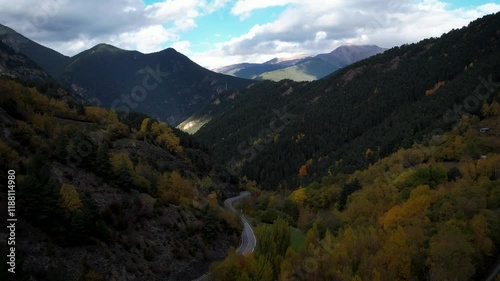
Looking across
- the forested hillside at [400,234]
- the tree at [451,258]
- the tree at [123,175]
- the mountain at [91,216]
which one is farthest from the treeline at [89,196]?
the tree at [451,258]

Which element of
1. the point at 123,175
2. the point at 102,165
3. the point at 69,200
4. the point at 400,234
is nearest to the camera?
the point at 69,200

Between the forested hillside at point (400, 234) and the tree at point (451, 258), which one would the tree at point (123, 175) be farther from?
the tree at point (451, 258)

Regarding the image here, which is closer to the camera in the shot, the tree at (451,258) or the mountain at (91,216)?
the mountain at (91,216)

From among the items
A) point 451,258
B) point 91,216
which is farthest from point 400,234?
point 91,216

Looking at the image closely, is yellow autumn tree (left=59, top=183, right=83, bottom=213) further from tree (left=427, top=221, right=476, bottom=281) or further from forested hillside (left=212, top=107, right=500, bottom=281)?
tree (left=427, top=221, right=476, bottom=281)

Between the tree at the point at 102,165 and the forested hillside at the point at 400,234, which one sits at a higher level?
the tree at the point at 102,165

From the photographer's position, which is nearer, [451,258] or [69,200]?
[69,200]

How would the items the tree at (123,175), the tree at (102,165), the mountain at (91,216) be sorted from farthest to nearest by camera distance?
the tree at (123,175)
the tree at (102,165)
the mountain at (91,216)

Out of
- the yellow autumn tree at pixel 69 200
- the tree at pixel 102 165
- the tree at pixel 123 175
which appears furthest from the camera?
the tree at pixel 123 175

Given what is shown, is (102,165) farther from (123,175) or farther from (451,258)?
(451,258)
